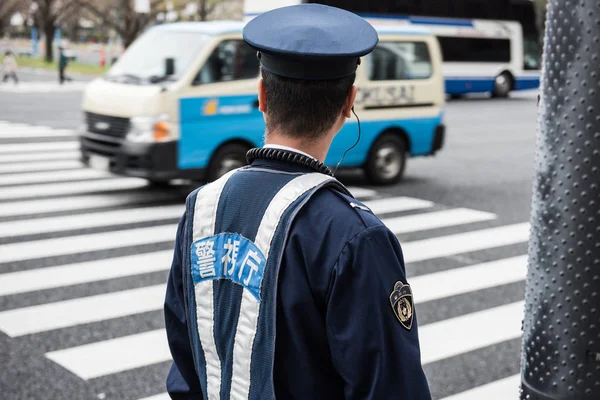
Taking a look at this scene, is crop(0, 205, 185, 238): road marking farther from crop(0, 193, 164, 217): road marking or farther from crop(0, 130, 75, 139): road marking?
crop(0, 130, 75, 139): road marking

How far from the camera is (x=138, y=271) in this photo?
665cm

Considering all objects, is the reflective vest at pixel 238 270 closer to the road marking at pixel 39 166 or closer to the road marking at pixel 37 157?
the road marking at pixel 39 166

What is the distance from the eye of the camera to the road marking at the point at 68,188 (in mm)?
9867

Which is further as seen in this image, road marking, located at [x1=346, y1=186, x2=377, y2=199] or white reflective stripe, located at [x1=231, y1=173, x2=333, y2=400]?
road marking, located at [x1=346, y1=186, x2=377, y2=199]

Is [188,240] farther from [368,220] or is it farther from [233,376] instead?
[368,220]

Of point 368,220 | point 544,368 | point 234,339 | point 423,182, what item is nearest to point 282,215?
point 368,220

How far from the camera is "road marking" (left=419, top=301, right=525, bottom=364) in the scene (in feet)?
17.0

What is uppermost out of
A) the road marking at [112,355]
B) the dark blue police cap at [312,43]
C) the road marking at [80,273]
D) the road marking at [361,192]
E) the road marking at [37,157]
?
the dark blue police cap at [312,43]

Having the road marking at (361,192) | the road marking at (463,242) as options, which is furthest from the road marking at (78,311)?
the road marking at (361,192)

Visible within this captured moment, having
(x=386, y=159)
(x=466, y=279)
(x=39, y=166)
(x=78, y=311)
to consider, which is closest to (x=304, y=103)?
(x=78, y=311)

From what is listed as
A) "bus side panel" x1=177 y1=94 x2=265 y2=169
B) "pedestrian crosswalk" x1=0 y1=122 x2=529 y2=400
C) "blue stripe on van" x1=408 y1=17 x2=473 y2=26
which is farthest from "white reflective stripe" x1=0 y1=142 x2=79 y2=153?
"blue stripe on van" x1=408 y1=17 x2=473 y2=26

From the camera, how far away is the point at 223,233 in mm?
1792

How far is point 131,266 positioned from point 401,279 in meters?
5.38

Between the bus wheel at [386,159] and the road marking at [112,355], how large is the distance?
6.04 meters
